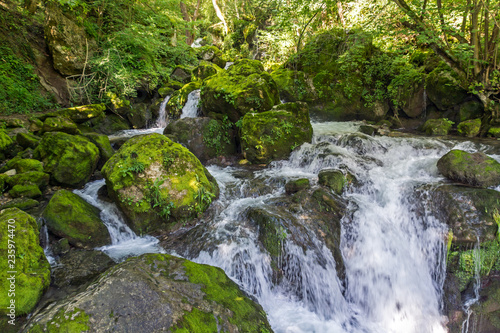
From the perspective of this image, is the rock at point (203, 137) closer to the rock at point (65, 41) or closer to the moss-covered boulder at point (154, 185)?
the moss-covered boulder at point (154, 185)

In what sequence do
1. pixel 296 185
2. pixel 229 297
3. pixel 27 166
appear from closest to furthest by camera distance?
1. pixel 229 297
2. pixel 27 166
3. pixel 296 185

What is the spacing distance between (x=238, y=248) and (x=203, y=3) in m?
27.0

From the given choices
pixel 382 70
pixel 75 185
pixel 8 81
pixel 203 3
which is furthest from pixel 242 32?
pixel 75 185

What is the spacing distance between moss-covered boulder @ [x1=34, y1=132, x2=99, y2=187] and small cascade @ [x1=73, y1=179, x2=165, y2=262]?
0.50m

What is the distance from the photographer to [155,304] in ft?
7.70

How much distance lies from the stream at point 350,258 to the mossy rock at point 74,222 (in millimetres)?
266

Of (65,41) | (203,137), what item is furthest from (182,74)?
(203,137)

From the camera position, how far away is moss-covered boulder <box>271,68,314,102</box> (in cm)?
1230

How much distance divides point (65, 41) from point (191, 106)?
18.5 ft

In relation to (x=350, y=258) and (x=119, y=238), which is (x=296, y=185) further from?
(x=119, y=238)

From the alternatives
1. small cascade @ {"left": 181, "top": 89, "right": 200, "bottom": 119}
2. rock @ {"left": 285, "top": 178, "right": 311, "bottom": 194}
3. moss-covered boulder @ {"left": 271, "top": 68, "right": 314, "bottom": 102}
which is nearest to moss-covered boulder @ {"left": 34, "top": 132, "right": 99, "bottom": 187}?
small cascade @ {"left": 181, "top": 89, "right": 200, "bottom": 119}

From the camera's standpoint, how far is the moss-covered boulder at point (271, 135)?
8055mm

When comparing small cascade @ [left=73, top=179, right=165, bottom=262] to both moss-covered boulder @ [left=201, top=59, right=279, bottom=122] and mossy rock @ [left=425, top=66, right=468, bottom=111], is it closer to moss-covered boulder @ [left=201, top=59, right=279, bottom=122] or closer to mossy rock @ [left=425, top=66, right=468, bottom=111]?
moss-covered boulder @ [left=201, top=59, right=279, bottom=122]

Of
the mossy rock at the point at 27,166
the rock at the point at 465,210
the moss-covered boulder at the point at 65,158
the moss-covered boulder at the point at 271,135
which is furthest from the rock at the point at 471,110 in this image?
the mossy rock at the point at 27,166
